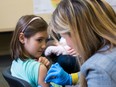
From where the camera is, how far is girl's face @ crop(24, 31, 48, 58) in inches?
57.8

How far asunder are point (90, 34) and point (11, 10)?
6.04 ft

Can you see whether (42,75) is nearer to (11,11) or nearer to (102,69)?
(102,69)

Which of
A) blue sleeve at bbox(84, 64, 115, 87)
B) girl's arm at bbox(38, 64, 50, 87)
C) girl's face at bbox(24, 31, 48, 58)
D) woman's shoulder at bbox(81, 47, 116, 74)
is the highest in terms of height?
woman's shoulder at bbox(81, 47, 116, 74)

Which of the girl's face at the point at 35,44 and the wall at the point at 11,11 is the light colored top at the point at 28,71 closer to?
the girl's face at the point at 35,44

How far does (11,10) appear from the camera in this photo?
2.61 m

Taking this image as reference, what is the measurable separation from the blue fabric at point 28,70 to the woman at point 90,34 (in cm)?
45

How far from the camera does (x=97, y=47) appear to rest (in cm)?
95

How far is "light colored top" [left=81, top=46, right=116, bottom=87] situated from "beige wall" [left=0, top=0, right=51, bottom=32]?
1.80m

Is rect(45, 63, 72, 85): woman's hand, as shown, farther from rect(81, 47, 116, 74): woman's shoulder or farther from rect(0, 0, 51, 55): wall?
rect(0, 0, 51, 55): wall

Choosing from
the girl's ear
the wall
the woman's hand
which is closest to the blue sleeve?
the woman's hand

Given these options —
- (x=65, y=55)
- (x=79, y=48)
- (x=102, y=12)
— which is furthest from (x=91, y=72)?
(x=65, y=55)

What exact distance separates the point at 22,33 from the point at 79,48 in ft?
2.03

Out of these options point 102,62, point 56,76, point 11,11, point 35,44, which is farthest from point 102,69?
point 11,11

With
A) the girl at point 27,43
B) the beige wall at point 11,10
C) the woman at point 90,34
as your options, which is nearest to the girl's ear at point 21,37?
the girl at point 27,43
